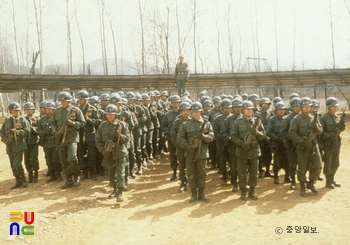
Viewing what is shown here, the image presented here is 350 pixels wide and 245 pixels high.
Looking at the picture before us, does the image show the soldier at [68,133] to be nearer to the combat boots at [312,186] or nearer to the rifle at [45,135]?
the rifle at [45,135]

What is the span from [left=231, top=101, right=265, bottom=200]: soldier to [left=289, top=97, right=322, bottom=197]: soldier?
0.85m

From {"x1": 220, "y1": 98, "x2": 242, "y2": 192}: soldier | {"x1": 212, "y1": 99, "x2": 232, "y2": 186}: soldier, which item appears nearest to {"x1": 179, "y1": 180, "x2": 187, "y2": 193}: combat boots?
{"x1": 212, "y1": 99, "x2": 232, "y2": 186}: soldier

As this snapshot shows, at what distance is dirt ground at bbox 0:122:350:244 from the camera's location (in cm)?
535

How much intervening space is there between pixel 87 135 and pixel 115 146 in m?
2.02

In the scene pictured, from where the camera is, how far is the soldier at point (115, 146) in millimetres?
7080

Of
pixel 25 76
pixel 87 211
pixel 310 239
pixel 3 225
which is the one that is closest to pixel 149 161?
pixel 87 211

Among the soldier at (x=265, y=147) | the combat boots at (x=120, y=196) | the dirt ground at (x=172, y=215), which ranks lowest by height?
the dirt ground at (x=172, y=215)

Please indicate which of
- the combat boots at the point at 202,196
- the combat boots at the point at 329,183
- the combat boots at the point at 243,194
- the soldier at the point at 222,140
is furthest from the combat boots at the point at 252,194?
the combat boots at the point at 329,183

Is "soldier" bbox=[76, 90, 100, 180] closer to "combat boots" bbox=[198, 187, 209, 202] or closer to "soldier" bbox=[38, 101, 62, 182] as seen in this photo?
"soldier" bbox=[38, 101, 62, 182]

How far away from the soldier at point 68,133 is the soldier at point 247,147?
410cm

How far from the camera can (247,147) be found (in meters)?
6.83

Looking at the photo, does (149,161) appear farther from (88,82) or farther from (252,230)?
(88,82)

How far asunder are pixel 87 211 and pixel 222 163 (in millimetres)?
3820

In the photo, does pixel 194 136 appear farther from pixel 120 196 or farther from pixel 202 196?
pixel 120 196
